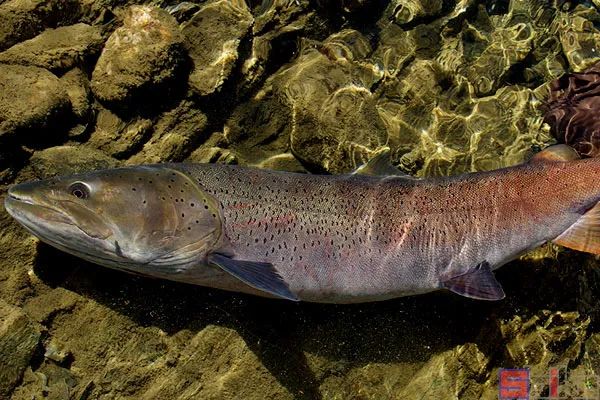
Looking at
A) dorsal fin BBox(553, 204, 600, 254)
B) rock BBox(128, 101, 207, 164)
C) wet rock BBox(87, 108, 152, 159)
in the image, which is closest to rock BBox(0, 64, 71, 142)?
wet rock BBox(87, 108, 152, 159)

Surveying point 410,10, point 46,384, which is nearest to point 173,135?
point 46,384

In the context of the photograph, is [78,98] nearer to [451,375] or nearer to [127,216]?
[127,216]

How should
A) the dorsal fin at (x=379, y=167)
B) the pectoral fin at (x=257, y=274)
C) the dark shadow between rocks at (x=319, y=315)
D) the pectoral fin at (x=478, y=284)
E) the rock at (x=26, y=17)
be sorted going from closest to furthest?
the pectoral fin at (x=257, y=274)
the pectoral fin at (x=478, y=284)
the dark shadow between rocks at (x=319, y=315)
the rock at (x=26, y=17)
the dorsal fin at (x=379, y=167)

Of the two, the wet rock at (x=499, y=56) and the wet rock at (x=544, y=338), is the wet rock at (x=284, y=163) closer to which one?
the wet rock at (x=499, y=56)

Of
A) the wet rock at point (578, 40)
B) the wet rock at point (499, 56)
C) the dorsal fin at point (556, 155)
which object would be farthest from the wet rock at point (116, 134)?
the wet rock at point (578, 40)

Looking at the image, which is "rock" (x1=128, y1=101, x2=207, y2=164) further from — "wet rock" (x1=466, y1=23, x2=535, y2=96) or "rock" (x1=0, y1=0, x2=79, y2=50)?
"wet rock" (x1=466, y1=23, x2=535, y2=96)
